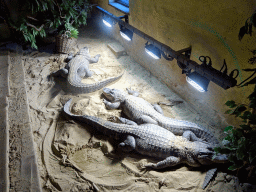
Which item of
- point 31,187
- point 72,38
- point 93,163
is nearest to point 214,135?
point 93,163

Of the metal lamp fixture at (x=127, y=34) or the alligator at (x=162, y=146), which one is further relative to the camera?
the metal lamp fixture at (x=127, y=34)

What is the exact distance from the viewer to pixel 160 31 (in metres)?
4.08

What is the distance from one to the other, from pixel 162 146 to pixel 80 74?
3.07 m

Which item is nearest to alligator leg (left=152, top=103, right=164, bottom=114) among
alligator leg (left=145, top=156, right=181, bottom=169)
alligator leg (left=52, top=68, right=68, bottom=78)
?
alligator leg (left=145, top=156, right=181, bottom=169)

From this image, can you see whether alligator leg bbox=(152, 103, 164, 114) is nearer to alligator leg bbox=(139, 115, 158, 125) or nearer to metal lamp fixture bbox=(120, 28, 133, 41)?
alligator leg bbox=(139, 115, 158, 125)

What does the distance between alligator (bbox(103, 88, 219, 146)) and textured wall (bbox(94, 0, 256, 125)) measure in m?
0.54

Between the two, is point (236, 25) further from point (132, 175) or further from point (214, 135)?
point (132, 175)

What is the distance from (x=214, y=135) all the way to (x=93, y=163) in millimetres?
2134

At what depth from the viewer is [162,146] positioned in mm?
2812

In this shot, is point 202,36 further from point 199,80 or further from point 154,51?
point 199,80

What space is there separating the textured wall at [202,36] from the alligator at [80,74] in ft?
5.01

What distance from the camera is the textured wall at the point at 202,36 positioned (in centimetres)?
258

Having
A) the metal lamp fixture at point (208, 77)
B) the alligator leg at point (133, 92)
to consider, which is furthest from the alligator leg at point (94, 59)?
the metal lamp fixture at point (208, 77)

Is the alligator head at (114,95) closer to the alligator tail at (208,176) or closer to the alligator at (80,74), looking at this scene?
the alligator at (80,74)
